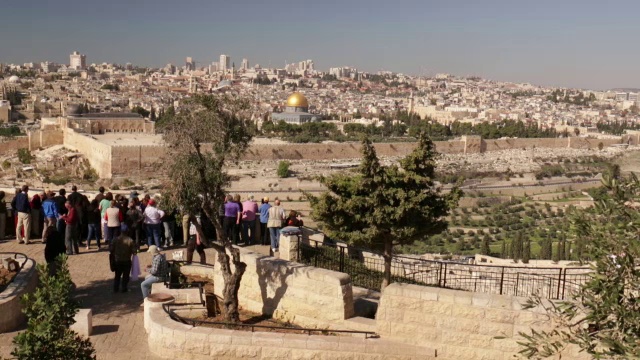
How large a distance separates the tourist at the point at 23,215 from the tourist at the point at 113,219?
3.64 ft

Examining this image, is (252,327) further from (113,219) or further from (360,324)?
(113,219)

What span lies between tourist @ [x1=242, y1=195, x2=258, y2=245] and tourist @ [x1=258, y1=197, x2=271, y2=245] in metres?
0.13

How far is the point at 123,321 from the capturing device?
6.54 meters

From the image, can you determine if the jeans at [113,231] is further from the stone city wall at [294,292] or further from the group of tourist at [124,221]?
the stone city wall at [294,292]

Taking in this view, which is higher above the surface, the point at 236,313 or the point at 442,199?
the point at 442,199

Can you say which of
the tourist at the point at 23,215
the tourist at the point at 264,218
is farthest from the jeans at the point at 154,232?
the tourist at the point at 23,215

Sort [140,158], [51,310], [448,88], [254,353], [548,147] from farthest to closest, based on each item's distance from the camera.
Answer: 1. [448,88]
2. [548,147]
3. [140,158]
4. [254,353]
5. [51,310]

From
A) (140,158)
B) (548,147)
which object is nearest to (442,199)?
(140,158)

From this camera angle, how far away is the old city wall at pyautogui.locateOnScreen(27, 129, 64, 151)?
46.7 meters

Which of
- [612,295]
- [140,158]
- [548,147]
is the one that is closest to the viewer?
[612,295]

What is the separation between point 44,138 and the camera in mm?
47875

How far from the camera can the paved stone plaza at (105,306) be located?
588 cm

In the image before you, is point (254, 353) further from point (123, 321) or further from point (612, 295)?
Result: point (612, 295)

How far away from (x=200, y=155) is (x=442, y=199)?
3.04m
